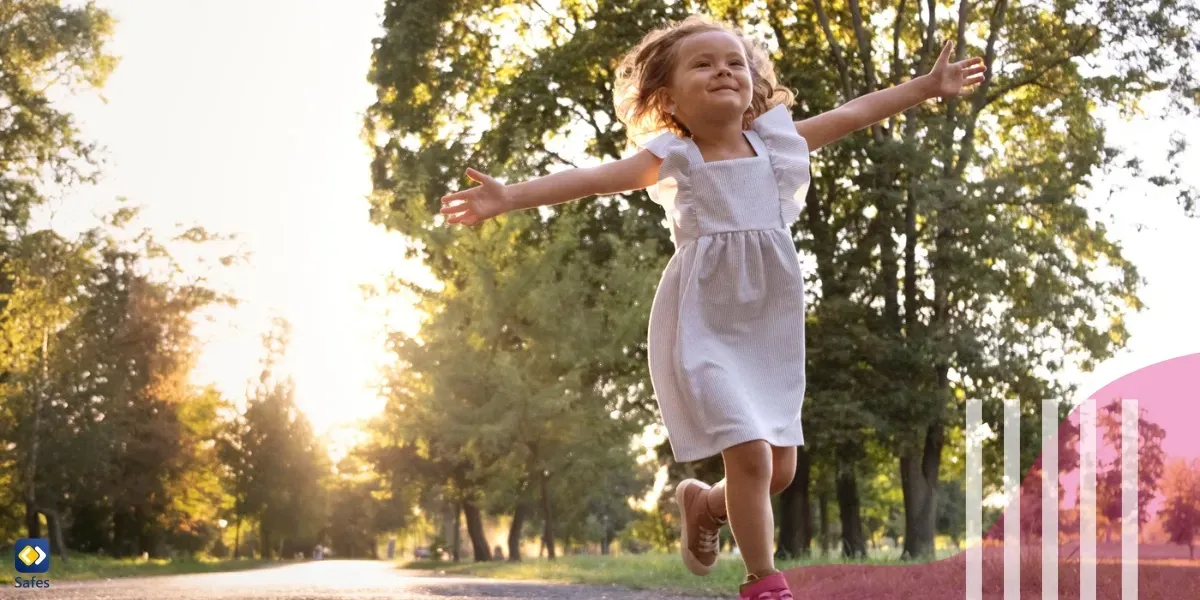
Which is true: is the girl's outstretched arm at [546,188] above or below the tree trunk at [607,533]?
above

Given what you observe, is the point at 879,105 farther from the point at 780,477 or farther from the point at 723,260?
the point at 780,477

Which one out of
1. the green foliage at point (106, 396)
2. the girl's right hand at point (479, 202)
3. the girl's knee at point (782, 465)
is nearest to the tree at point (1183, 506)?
the girl's knee at point (782, 465)

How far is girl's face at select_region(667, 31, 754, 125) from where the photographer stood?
4.16m

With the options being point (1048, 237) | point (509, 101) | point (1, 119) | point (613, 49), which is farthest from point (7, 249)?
point (1048, 237)

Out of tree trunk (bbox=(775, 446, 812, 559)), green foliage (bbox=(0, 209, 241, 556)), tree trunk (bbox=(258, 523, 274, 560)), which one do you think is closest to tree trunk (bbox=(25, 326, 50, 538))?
green foliage (bbox=(0, 209, 241, 556))

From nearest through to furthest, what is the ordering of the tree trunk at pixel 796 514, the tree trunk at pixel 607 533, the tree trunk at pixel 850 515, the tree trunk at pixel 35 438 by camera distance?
the tree trunk at pixel 35 438 → the tree trunk at pixel 796 514 → the tree trunk at pixel 850 515 → the tree trunk at pixel 607 533

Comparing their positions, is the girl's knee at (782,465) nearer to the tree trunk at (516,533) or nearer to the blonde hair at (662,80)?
the blonde hair at (662,80)

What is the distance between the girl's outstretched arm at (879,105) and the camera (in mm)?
4516

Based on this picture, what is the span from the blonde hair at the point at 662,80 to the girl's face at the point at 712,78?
7 cm

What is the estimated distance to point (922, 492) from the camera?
66.7ft

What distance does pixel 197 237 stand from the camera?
2816 centimetres

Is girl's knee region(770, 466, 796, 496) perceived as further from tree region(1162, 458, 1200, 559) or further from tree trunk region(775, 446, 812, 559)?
tree trunk region(775, 446, 812, 559)

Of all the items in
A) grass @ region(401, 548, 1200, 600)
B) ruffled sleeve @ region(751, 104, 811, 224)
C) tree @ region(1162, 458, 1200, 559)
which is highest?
ruffled sleeve @ region(751, 104, 811, 224)

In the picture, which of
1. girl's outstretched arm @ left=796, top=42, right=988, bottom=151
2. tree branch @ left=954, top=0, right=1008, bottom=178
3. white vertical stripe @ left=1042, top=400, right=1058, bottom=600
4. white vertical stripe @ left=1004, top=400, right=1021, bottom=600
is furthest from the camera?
tree branch @ left=954, top=0, right=1008, bottom=178
